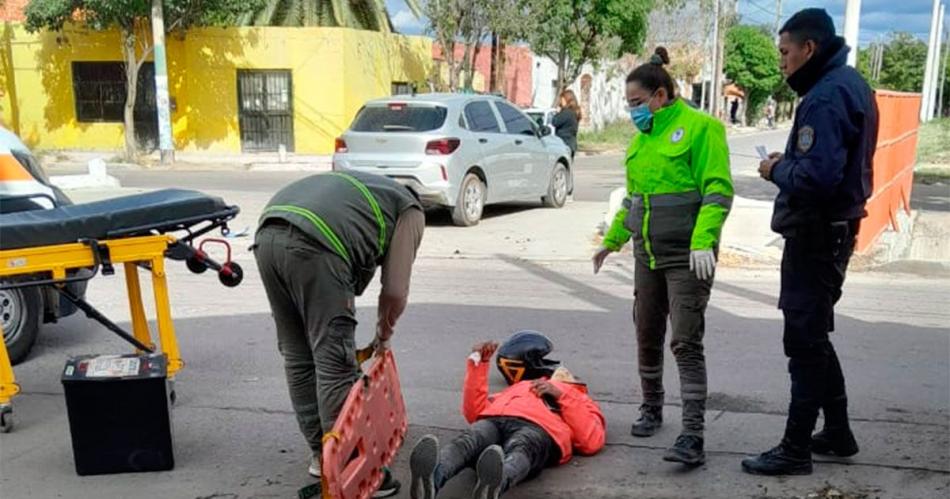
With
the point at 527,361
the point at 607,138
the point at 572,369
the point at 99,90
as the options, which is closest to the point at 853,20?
the point at 572,369

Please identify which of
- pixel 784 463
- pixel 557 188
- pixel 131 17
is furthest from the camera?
pixel 131 17

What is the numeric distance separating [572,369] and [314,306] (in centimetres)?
260

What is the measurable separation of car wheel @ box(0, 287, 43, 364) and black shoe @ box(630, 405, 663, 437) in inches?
157

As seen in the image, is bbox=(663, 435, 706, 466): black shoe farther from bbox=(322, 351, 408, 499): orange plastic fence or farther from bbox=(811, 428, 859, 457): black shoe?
bbox=(322, 351, 408, 499): orange plastic fence

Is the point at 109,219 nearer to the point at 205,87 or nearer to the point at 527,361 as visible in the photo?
the point at 527,361

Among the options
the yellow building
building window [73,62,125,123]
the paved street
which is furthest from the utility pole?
building window [73,62,125,123]

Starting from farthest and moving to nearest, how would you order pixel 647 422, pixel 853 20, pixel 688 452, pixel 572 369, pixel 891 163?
pixel 891 163, pixel 853 20, pixel 572 369, pixel 647 422, pixel 688 452

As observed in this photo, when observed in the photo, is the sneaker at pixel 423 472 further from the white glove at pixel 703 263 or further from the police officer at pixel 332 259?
the white glove at pixel 703 263

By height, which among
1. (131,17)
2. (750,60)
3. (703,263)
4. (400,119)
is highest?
(750,60)

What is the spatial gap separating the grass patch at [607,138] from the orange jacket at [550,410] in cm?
2416

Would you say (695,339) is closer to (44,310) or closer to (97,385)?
(97,385)

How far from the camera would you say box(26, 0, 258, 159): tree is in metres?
20.5

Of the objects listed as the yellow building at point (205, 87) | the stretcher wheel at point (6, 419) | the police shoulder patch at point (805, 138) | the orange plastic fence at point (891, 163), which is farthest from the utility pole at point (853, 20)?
the yellow building at point (205, 87)

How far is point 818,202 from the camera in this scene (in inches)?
143
